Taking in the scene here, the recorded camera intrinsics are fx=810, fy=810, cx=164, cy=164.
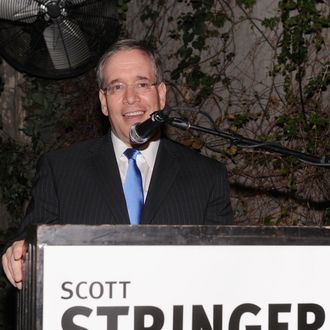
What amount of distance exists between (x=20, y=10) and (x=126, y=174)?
250 cm

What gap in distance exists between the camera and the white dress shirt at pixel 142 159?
2736 millimetres

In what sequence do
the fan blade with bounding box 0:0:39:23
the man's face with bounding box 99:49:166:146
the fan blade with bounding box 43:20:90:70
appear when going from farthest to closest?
the fan blade with bounding box 43:20:90:70
the fan blade with bounding box 0:0:39:23
the man's face with bounding box 99:49:166:146

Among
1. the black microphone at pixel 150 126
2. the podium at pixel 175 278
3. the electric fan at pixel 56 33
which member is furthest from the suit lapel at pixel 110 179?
the electric fan at pixel 56 33

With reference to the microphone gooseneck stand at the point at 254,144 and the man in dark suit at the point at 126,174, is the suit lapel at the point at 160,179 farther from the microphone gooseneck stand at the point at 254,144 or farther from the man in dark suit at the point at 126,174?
the microphone gooseneck stand at the point at 254,144

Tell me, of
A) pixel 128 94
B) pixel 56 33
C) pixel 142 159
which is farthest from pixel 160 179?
pixel 56 33

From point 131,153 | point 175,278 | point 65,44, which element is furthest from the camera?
point 65,44

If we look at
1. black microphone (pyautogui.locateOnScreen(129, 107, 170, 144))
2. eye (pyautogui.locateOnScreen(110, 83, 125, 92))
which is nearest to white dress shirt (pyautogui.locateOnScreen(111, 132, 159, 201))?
eye (pyautogui.locateOnScreen(110, 83, 125, 92))

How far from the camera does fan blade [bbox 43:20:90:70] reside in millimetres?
4902

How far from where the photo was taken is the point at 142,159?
2775 mm

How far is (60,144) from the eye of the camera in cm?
601

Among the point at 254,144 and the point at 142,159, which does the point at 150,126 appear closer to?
the point at 254,144

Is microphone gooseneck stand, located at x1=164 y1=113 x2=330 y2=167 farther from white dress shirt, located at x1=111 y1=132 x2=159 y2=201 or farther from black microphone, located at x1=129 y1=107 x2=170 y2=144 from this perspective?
white dress shirt, located at x1=111 y1=132 x2=159 y2=201

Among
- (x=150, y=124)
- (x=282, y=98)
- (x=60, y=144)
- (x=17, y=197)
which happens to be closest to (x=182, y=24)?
(x=282, y=98)

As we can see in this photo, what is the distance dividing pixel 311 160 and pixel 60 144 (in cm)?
414
